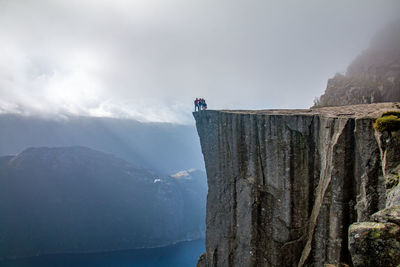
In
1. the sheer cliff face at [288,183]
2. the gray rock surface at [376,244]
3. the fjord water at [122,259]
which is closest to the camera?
the gray rock surface at [376,244]

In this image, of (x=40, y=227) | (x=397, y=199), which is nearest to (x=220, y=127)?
(x=397, y=199)

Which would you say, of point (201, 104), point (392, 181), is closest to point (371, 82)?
point (201, 104)

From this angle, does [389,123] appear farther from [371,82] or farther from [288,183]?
[371,82]

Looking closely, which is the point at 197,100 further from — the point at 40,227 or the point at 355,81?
the point at 40,227

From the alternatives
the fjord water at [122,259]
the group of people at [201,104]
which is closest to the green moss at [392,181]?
the group of people at [201,104]

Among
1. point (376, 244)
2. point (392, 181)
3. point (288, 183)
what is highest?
point (392, 181)

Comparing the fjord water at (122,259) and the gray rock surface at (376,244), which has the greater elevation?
the gray rock surface at (376,244)

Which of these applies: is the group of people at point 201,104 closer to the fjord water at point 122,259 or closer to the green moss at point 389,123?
the green moss at point 389,123
